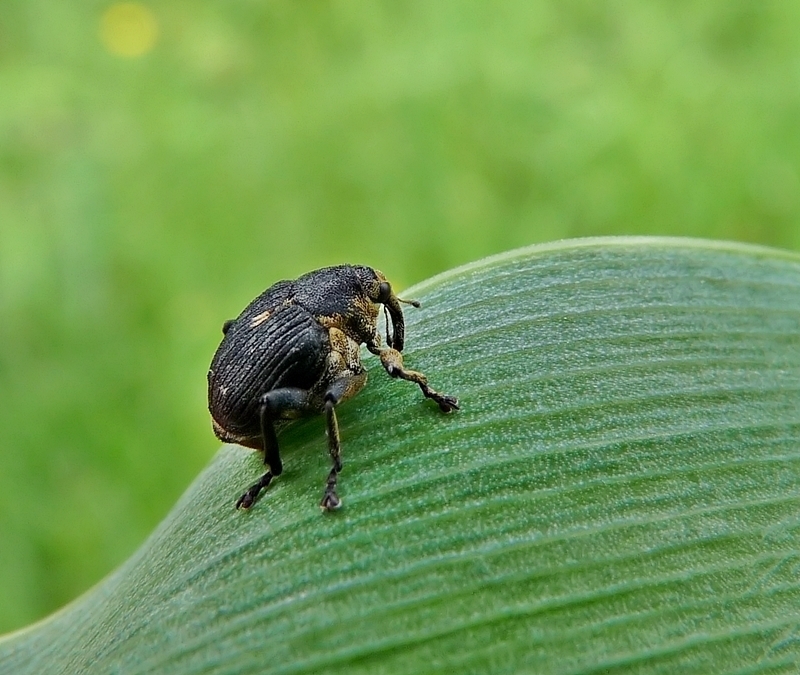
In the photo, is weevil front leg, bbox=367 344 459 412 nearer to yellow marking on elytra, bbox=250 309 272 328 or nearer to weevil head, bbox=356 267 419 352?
weevil head, bbox=356 267 419 352

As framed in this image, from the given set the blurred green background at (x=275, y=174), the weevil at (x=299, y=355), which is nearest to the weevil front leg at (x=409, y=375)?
the weevil at (x=299, y=355)

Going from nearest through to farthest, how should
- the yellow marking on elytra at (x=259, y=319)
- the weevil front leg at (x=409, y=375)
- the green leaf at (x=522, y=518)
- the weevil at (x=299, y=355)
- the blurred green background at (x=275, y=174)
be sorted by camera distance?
1. the green leaf at (x=522, y=518)
2. the weevil front leg at (x=409, y=375)
3. the weevil at (x=299, y=355)
4. the yellow marking on elytra at (x=259, y=319)
5. the blurred green background at (x=275, y=174)

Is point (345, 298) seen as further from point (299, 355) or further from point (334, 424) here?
point (334, 424)

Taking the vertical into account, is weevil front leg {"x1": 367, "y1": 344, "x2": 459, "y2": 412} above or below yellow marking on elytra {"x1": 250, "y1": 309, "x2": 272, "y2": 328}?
below

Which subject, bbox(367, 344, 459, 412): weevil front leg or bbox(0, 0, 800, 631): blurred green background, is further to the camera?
bbox(0, 0, 800, 631): blurred green background

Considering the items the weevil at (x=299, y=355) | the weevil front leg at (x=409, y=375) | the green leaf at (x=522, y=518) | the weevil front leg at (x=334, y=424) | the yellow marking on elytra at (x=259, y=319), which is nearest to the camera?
the green leaf at (x=522, y=518)

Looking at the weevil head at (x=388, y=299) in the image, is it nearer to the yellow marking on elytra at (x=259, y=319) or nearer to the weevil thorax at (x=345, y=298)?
the weevil thorax at (x=345, y=298)

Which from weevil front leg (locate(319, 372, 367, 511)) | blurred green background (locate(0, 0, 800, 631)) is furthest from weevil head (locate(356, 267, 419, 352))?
blurred green background (locate(0, 0, 800, 631))

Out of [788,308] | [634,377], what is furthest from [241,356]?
[788,308]
